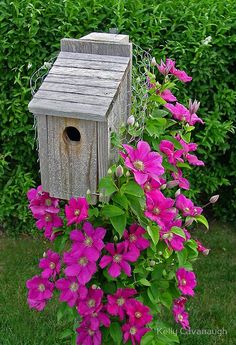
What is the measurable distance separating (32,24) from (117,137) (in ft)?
6.05

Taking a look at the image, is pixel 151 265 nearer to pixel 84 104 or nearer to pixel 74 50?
pixel 84 104

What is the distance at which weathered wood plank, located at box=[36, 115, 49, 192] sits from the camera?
2.02 m

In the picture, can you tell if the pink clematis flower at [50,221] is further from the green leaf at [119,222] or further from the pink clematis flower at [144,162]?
the pink clematis flower at [144,162]

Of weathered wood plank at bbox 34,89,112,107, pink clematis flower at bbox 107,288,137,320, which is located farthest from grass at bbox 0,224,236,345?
weathered wood plank at bbox 34,89,112,107

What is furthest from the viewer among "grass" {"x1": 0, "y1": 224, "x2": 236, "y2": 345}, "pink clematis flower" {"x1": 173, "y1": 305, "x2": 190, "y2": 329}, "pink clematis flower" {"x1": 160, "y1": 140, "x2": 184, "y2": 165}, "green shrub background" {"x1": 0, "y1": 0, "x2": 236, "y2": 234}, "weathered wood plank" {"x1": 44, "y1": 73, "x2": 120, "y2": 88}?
"green shrub background" {"x1": 0, "y1": 0, "x2": 236, "y2": 234}

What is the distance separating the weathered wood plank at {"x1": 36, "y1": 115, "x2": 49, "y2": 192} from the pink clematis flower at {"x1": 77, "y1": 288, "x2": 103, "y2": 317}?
1.38 ft

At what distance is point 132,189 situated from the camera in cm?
191

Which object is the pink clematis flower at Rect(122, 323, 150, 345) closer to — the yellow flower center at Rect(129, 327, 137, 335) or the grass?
the yellow flower center at Rect(129, 327, 137, 335)

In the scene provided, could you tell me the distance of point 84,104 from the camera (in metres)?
1.92

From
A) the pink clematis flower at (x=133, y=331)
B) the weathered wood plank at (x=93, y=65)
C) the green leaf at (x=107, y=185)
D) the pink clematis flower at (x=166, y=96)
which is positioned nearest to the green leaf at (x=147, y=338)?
the pink clematis flower at (x=133, y=331)

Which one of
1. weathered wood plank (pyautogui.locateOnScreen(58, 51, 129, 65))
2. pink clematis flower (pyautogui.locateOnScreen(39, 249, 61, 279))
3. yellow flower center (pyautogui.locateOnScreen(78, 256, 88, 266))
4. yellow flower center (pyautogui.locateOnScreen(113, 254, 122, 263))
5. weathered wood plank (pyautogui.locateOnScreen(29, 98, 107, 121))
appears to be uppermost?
weathered wood plank (pyautogui.locateOnScreen(58, 51, 129, 65))

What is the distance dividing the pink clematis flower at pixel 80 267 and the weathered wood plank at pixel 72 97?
1.70 ft

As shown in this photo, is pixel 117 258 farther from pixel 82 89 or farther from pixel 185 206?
pixel 82 89

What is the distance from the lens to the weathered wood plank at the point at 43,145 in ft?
6.63
